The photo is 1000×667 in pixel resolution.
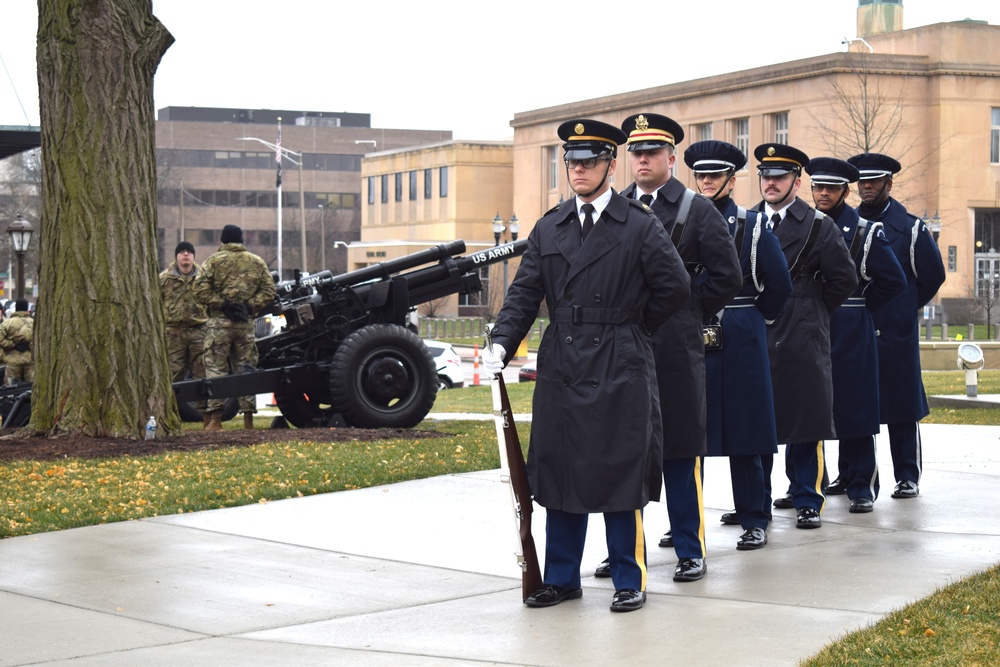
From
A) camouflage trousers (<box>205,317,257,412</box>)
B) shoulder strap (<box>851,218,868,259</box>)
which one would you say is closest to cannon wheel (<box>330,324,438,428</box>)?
camouflage trousers (<box>205,317,257,412</box>)

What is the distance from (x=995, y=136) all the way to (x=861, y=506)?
52144mm

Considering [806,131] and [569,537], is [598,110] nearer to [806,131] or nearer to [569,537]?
[806,131]

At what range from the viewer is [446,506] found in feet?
29.8

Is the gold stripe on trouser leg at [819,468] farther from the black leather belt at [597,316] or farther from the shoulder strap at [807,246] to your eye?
the black leather belt at [597,316]

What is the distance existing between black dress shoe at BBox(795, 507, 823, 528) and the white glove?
2.76 metres

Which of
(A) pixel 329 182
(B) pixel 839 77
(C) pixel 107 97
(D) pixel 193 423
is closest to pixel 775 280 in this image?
(C) pixel 107 97

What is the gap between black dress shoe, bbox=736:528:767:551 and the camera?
7.60 metres

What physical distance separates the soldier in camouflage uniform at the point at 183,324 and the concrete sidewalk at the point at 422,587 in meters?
6.48

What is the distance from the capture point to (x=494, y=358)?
6195mm

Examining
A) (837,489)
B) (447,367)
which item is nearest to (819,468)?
(837,489)

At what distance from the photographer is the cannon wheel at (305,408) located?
581 inches

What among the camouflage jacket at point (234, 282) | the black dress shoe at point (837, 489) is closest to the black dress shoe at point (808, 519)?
the black dress shoe at point (837, 489)

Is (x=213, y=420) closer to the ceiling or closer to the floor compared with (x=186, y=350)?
closer to the floor

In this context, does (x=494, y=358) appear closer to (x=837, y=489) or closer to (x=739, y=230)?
(x=739, y=230)
